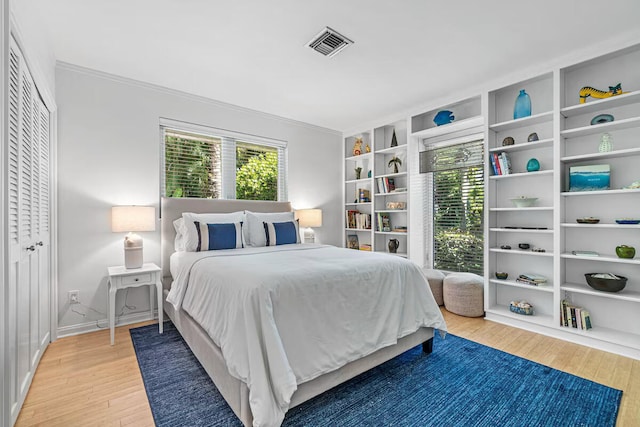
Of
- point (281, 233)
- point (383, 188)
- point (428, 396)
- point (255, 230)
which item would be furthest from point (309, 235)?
point (428, 396)

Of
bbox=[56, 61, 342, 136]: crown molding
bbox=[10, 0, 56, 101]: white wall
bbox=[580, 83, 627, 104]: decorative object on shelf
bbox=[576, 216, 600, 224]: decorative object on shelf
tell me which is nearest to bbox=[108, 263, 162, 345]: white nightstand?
bbox=[10, 0, 56, 101]: white wall

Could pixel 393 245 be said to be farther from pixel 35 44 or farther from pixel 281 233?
pixel 35 44

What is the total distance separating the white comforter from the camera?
57.7 inches

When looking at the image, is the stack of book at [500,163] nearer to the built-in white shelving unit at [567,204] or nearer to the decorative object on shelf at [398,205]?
the built-in white shelving unit at [567,204]

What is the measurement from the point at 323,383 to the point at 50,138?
3.09 metres

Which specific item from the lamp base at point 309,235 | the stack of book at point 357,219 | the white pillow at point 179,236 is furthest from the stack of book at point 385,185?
the white pillow at point 179,236

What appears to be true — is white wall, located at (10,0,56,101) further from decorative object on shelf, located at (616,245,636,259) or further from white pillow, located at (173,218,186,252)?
decorative object on shelf, located at (616,245,636,259)

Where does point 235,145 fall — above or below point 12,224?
above

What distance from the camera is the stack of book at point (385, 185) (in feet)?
14.6

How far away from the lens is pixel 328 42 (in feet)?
8.25

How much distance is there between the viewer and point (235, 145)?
399cm

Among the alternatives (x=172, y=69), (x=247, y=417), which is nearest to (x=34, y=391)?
(x=247, y=417)

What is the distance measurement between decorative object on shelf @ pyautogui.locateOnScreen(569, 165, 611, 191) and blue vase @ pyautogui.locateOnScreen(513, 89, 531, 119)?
27.5 inches

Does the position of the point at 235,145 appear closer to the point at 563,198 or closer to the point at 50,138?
the point at 50,138
